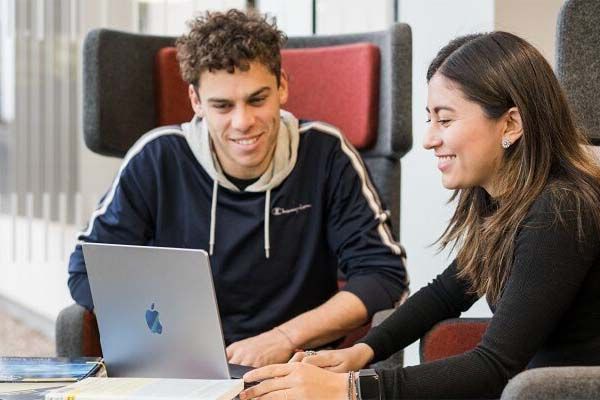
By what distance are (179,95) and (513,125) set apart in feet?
3.59

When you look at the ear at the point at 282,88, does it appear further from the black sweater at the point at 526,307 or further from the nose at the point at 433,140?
the black sweater at the point at 526,307

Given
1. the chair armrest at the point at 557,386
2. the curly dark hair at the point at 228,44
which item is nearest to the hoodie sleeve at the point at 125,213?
the curly dark hair at the point at 228,44

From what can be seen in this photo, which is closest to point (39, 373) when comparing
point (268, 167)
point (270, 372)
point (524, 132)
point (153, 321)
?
point (153, 321)

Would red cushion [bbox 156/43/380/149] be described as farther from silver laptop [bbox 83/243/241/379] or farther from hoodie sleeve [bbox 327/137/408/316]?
silver laptop [bbox 83/243/241/379]

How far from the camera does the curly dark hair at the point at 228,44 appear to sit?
1.94 meters

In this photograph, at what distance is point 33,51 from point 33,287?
105 cm

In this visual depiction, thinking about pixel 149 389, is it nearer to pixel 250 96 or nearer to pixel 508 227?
pixel 508 227

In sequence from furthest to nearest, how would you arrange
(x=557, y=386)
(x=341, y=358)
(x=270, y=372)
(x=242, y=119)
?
(x=242, y=119) < (x=341, y=358) < (x=270, y=372) < (x=557, y=386)

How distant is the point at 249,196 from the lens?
79.9 inches

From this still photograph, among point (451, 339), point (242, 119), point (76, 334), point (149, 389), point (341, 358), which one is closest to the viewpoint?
point (149, 389)

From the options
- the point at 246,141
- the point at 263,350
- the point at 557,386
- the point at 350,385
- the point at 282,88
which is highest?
the point at 282,88

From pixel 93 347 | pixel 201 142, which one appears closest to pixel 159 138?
pixel 201 142

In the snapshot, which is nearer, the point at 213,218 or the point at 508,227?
the point at 508,227

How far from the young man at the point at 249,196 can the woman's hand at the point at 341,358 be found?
1.22ft
